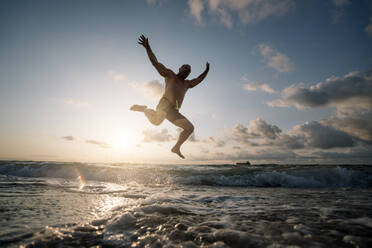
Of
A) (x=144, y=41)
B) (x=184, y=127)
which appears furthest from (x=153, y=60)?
(x=184, y=127)

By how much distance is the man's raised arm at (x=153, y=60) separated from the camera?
544 centimetres

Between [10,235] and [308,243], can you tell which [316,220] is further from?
[10,235]

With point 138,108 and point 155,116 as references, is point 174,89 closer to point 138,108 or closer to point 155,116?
point 155,116

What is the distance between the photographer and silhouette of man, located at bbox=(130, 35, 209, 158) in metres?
5.69

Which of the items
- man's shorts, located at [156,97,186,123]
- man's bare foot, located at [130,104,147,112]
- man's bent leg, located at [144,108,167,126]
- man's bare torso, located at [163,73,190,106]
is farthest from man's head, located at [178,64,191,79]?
man's bare foot, located at [130,104,147,112]

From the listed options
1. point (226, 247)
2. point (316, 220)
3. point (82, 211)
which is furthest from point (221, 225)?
point (82, 211)

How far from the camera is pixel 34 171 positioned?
12742mm

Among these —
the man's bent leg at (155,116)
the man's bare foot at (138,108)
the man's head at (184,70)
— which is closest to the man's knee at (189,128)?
the man's bent leg at (155,116)

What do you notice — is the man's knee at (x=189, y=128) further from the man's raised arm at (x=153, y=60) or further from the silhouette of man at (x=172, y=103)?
the man's raised arm at (x=153, y=60)

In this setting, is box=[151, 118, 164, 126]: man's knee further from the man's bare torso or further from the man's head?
the man's head

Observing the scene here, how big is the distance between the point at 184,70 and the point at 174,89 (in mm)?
717

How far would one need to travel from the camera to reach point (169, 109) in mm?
5855

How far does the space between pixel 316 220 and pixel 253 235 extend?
3.87 ft

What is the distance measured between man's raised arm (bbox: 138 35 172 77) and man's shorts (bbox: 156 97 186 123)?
2.59 ft
